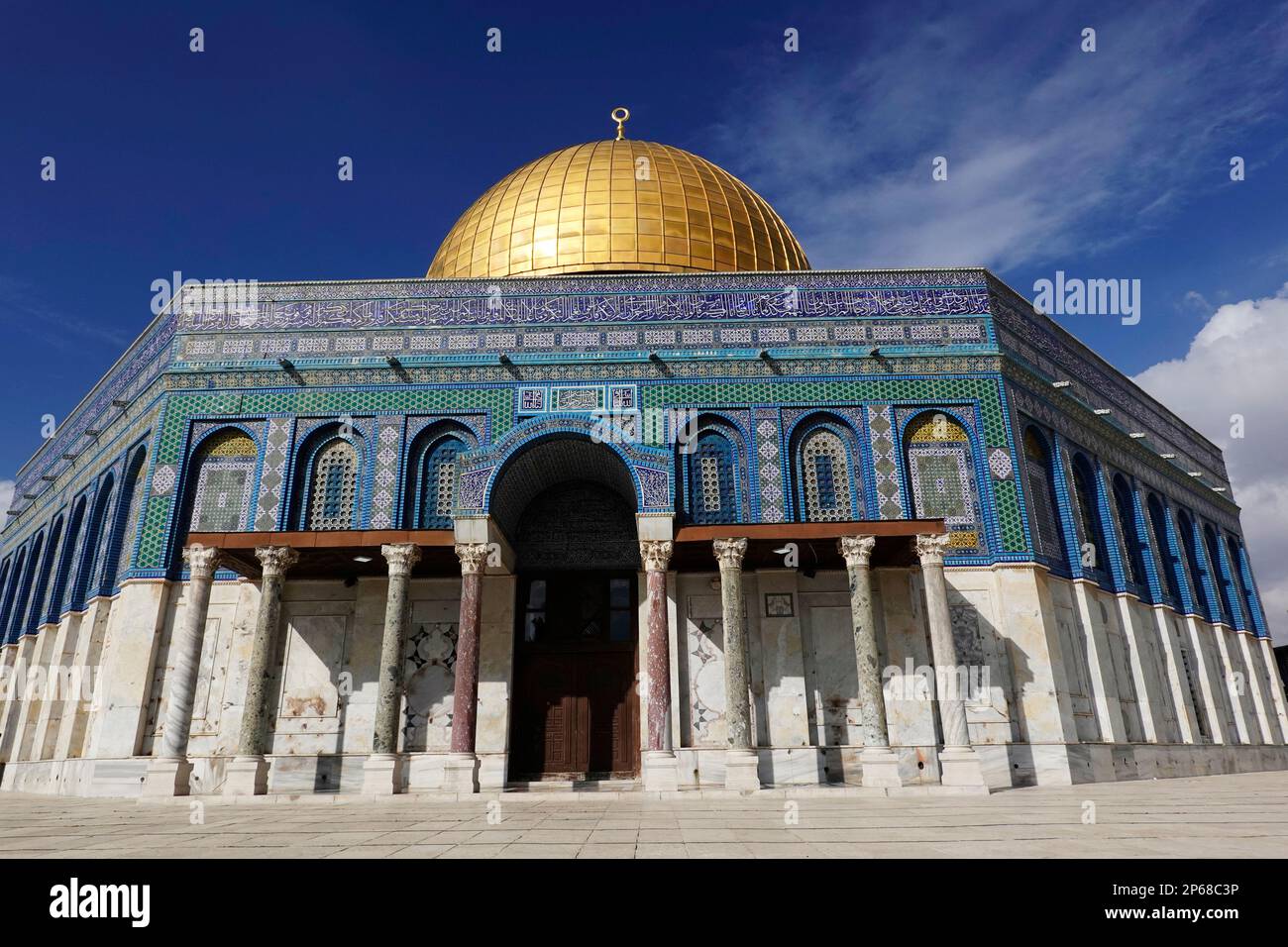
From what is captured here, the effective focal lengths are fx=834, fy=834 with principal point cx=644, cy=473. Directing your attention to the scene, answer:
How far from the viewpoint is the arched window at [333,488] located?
1501cm

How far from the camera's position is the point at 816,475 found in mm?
15414

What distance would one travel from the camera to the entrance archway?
49.2 ft

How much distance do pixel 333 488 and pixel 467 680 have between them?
185 inches

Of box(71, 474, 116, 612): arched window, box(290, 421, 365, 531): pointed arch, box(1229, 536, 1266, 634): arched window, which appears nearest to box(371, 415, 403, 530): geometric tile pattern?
box(290, 421, 365, 531): pointed arch

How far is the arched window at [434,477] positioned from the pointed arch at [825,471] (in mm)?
6204

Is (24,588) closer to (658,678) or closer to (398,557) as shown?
(398,557)

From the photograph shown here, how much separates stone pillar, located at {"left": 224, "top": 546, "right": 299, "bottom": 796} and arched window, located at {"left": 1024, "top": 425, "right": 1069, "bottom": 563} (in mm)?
13109

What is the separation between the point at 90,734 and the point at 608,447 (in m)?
10.0

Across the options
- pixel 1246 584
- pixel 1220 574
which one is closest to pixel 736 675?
pixel 1220 574

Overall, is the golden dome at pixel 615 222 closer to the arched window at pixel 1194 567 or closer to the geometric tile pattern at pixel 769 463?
the geometric tile pattern at pixel 769 463

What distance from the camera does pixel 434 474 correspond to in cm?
1538

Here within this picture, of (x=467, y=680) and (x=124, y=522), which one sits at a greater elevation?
(x=124, y=522)
